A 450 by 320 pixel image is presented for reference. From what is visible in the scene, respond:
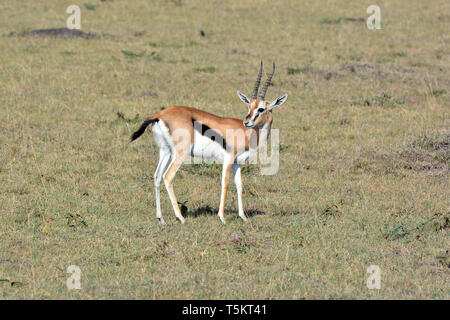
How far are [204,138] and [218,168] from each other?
8.03 ft

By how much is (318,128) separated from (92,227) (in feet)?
21.5

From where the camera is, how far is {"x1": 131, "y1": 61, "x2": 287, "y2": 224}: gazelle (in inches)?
368

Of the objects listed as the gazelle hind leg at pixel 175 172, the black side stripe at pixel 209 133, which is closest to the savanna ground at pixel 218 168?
the gazelle hind leg at pixel 175 172

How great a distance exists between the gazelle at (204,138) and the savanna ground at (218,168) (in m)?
0.55

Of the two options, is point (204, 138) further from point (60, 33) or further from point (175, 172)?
point (60, 33)

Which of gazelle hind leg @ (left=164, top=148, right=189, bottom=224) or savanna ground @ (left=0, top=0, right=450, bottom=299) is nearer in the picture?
savanna ground @ (left=0, top=0, right=450, bottom=299)

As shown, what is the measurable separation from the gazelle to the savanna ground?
55cm

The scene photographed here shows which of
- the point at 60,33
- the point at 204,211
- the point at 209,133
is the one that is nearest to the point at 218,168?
the point at 204,211

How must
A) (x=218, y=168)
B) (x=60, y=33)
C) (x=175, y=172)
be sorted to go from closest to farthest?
1. (x=175, y=172)
2. (x=218, y=168)
3. (x=60, y=33)

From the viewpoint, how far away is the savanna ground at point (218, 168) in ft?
24.7

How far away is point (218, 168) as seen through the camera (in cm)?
1191

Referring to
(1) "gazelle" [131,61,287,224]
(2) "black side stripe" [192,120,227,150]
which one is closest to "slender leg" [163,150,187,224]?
(1) "gazelle" [131,61,287,224]

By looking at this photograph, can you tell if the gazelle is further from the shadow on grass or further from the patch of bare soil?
the patch of bare soil

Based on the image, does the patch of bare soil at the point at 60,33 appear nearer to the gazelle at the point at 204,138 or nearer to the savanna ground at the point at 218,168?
the savanna ground at the point at 218,168
